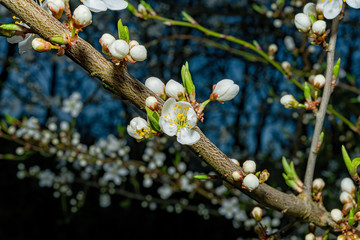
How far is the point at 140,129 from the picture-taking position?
0.74 metres

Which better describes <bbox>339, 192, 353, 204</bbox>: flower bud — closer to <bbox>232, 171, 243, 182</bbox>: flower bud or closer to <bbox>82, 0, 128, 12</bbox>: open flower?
<bbox>232, 171, 243, 182</bbox>: flower bud

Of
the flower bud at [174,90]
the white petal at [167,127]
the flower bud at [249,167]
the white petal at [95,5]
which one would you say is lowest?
the flower bud at [249,167]

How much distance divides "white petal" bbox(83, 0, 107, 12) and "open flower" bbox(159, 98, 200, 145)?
229 millimetres

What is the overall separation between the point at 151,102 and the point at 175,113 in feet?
0.35

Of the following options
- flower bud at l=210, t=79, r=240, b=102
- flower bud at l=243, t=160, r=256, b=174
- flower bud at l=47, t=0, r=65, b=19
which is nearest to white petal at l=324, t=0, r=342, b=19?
flower bud at l=210, t=79, r=240, b=102

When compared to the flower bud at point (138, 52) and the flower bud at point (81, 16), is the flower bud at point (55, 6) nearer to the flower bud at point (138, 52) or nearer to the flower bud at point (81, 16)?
the flower bud at point (81, 16)

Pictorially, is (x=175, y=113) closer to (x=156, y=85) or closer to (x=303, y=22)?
(x=156, y=85)

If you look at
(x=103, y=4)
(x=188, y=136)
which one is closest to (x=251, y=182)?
(x=188, y=136)

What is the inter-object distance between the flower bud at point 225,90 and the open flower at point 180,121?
10 centimetres

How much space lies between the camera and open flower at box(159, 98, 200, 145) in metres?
0.69

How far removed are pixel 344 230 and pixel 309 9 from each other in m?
0.60

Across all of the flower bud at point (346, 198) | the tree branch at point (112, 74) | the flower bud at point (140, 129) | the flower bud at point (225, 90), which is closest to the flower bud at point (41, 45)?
the tree branch at point (112, 74)

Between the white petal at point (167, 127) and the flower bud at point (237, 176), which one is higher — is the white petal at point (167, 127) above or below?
above

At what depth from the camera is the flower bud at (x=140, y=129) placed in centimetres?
73
